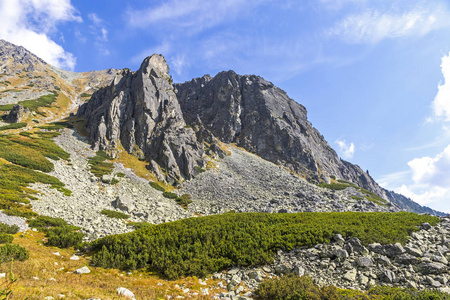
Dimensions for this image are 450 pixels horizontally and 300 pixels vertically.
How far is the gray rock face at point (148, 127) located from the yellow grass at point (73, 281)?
37.5 m

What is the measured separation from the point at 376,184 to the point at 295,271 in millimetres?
131632

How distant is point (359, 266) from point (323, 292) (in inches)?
173

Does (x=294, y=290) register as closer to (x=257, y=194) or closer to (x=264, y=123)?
(x=257, y=194)

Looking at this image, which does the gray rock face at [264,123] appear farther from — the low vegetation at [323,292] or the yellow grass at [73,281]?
the yellow grass at [73,281]

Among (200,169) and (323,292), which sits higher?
(200,169)

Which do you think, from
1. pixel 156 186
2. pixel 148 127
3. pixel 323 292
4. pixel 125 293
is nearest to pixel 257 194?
pixel 156 186

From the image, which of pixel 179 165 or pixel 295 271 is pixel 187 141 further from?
pixel 295 271

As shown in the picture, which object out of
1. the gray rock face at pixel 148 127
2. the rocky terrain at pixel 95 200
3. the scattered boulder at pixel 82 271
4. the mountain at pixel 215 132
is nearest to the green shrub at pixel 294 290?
the scattered boulder at pixel 82 271

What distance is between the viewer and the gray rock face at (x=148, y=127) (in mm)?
53750

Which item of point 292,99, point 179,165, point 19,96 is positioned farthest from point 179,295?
point 19,96

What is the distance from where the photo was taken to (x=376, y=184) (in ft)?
380

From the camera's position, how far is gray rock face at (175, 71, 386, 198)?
7862 centimetres

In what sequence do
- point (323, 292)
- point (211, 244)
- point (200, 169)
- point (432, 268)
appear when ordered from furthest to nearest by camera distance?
point (200, 169)
point (211, 244)
point (432, 268)
point (323, 292)

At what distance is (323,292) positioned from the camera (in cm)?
943
